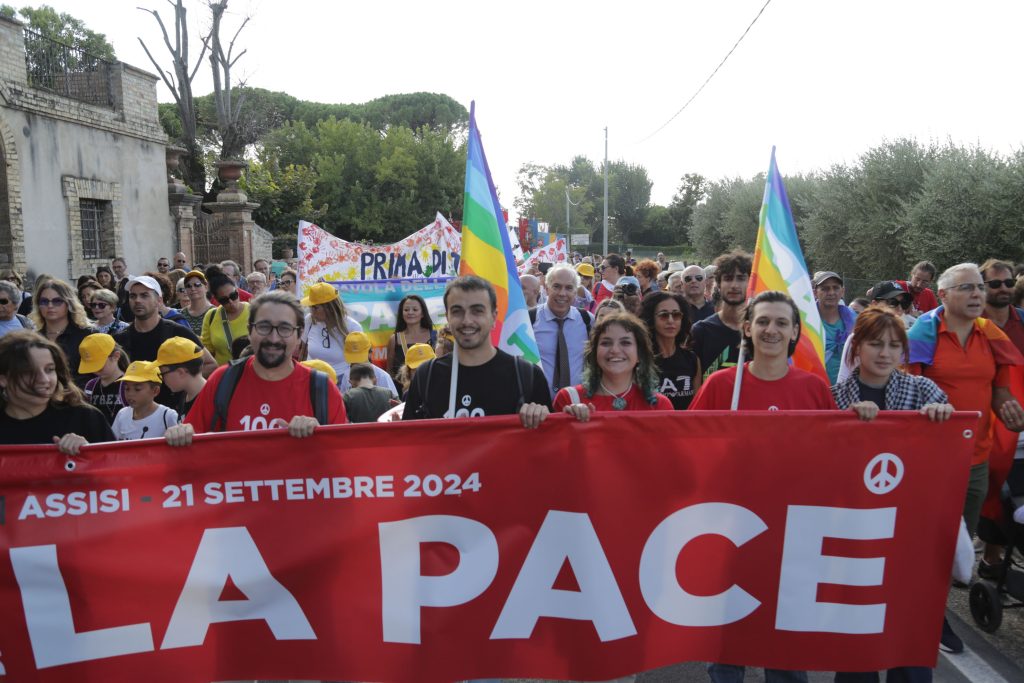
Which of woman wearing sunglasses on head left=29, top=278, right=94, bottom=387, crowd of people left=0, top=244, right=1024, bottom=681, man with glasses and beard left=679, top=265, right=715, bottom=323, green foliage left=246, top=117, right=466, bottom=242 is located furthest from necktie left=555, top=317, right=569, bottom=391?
green foliage left=246, top=117, right=466, bottom=242

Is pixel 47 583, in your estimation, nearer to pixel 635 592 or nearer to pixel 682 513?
pixel 635 592

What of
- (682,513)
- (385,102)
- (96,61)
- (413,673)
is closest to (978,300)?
(682,513)

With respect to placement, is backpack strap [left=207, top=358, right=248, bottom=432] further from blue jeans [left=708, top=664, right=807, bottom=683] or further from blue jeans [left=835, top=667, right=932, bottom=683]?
blue jeans [left=835, top=667, right=932, bottom=683]

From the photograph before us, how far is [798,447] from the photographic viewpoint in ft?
10.5

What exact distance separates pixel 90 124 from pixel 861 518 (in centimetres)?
1839

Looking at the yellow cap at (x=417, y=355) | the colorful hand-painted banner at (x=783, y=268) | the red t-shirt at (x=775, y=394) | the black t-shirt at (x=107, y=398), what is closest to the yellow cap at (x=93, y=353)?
the black t-shirt at (x=107, y=398)

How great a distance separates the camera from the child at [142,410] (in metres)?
4.52

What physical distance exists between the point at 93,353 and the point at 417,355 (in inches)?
83.8

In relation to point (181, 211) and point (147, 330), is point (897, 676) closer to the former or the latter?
point (147, 330)

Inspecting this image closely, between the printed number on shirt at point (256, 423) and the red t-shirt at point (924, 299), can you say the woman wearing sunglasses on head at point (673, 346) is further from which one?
the red t-shirt at point (924, 299)

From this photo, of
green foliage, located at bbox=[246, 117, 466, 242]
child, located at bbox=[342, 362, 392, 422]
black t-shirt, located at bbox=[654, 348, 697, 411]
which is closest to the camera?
black t-shirt, located at bbox=[654, 348, 697, 411]

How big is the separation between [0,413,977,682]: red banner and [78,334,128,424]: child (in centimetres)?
226

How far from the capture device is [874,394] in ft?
12.3

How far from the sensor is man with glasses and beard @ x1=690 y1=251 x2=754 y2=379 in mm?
5016
